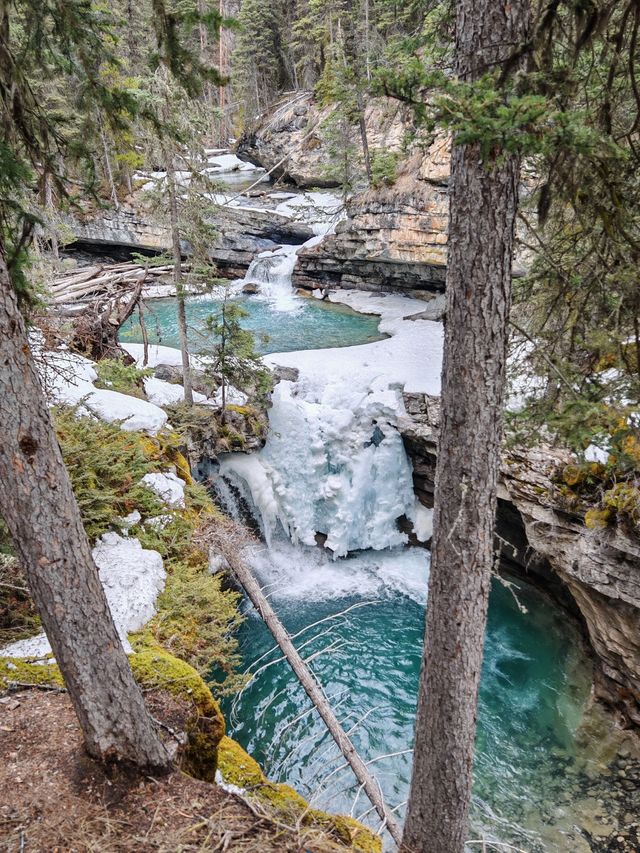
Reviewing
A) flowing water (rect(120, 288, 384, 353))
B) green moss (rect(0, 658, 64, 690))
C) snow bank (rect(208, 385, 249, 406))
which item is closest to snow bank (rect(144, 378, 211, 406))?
snow bank (rect(208, 385, 249, 406))

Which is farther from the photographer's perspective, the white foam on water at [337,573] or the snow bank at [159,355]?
the snow bank at [159,355]

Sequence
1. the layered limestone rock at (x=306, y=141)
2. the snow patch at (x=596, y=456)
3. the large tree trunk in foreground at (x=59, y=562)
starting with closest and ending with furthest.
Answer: the large tree trunk in foreground at (x=59, y=562)
the snow patch at (x=596, y=456)
the layered limestone rock at (x=306, y=141)

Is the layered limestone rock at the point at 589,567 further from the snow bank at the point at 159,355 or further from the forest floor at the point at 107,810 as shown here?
the snow bank at the point at 159,355

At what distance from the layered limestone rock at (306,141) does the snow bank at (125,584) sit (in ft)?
61.1

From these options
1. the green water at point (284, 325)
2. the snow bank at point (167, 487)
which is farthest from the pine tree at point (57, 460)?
the green water at point (284, 325)

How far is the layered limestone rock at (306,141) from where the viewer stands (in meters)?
22.9

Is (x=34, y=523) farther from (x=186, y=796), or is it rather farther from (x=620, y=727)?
(x=620, y=727)

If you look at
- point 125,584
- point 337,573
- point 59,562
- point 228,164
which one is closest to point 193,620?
point 125,584

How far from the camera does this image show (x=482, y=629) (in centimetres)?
358

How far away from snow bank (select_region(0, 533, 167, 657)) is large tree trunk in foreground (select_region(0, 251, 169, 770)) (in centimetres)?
157

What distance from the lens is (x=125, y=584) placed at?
6242 mm

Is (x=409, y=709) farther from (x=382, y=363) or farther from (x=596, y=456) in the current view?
(x=382, y=363)

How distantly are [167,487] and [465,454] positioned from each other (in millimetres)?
6203

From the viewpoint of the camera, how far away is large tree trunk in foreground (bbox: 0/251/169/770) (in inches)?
115
